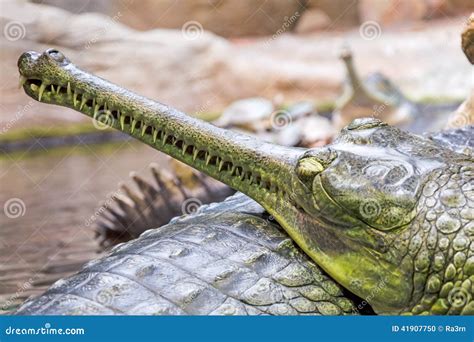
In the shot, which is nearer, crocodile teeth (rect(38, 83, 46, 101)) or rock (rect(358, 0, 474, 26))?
crocodile teeth (rect(38, 83, 46, 101))

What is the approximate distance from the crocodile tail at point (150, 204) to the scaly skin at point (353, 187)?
125 cm

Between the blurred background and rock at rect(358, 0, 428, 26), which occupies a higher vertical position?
rock at rect(358, 0, 428, 26)

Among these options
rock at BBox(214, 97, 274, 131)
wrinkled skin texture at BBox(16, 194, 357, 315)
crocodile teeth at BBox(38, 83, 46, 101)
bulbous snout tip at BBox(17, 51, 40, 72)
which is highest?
rock at BBox(214, 97, 274, 131)

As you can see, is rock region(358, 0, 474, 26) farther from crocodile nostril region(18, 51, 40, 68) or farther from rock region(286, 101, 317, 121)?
crocodile nostril region(18, 51, 40, 68)

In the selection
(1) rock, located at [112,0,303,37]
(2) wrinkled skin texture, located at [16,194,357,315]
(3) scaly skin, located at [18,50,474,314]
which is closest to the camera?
(2) wrinkled skin texture, located at [16,194,357,315]

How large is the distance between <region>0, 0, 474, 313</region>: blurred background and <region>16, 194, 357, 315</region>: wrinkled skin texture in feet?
3.83

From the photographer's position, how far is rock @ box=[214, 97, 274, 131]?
5457 mm

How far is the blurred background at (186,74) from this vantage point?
429cm

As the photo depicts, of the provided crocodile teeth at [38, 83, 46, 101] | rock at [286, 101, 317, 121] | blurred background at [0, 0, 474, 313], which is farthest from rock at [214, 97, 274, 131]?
crocodile teeth at [38, 83, 46, 101]

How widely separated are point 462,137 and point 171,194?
1331 mm

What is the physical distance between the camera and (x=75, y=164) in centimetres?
536

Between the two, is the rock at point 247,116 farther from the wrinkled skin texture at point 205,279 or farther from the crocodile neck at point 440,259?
the crocodile neck at point 440,259

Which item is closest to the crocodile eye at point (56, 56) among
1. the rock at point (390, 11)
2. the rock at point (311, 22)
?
the rock at point (311, 22)

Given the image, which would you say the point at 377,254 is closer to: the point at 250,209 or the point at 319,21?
the point at 250,209
